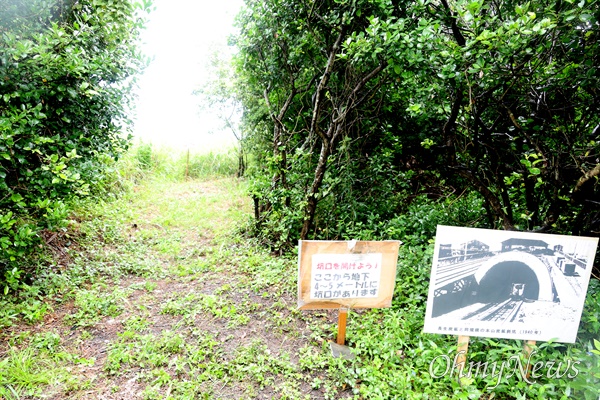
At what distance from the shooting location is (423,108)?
395 cm

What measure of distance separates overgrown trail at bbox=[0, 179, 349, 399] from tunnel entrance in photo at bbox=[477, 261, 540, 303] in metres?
1.41

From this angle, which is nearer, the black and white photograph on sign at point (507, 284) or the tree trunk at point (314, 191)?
the black and white photograph on sign at point (507, 284)

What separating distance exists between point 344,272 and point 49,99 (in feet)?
10.5

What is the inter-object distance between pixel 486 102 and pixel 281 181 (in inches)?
113

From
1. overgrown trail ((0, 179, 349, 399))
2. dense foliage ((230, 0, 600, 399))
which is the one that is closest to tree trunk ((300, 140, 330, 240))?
dense foliage ((230, 0, 600, 399))

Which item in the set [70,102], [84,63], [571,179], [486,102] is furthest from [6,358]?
[571,179]

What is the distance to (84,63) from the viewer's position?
297 centimetres

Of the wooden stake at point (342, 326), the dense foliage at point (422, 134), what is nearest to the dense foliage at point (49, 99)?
the dense foliage at point (422, 134)

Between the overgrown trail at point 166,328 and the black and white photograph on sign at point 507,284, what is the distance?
1.16 m

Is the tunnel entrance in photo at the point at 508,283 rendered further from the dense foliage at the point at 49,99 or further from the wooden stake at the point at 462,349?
the dense foliage at the point at 49,99

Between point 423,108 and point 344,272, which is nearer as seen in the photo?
point 344,272

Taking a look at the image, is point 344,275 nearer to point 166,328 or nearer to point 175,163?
point 166,328

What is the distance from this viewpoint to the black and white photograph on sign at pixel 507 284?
7.91 ft

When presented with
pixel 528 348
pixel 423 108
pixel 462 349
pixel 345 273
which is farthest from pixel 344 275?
pixel 423 108
